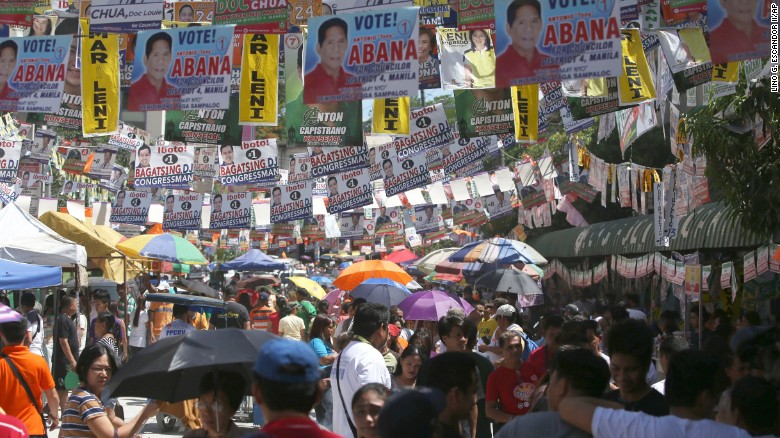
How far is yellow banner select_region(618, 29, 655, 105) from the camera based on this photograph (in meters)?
12.2

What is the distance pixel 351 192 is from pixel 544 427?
59.5ft

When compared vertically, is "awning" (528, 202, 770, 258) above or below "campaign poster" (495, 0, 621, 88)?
below

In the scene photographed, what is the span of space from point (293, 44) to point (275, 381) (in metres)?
10.0

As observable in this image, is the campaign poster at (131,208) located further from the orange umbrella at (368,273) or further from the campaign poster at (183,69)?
the campaign poster at (183,69)

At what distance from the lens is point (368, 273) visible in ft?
66.8

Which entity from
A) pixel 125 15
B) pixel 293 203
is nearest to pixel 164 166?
pixel 293 203

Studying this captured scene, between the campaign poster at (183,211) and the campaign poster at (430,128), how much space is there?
12024 millimetres

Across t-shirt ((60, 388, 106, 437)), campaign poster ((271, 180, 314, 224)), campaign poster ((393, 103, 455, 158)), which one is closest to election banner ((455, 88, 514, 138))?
campaign poster ((393, 103, 455, 158))

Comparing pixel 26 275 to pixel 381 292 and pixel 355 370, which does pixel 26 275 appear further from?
pixel 381 292

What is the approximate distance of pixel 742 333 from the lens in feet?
26.6

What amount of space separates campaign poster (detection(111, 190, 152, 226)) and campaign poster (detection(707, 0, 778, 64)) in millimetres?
21616

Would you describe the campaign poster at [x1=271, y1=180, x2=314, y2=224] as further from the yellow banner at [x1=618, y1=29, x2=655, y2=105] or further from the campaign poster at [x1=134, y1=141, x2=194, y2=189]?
the yellow banner at [x1=618, y1=29, x2=655, y2=105]

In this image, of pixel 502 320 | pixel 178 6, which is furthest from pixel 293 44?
pixel 502 320

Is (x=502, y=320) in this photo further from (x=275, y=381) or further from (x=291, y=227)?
(x=291, y=227)
